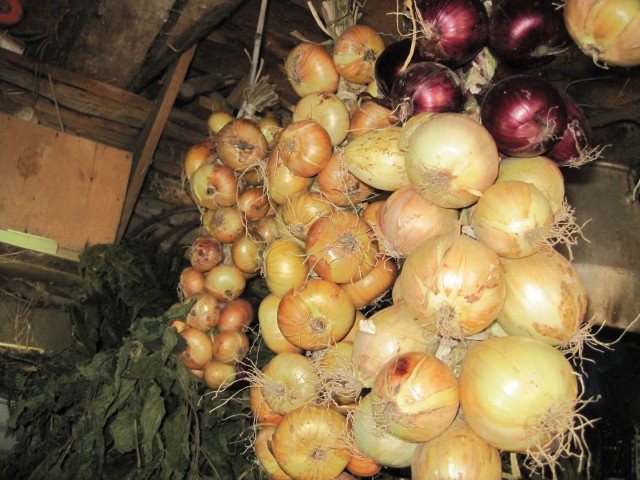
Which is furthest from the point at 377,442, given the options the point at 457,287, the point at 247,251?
the point at 247,251

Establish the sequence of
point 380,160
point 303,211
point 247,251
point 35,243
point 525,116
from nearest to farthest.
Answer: point 525,116 < point 380,160 < point 303,211 < point 247,251 < point 35,243

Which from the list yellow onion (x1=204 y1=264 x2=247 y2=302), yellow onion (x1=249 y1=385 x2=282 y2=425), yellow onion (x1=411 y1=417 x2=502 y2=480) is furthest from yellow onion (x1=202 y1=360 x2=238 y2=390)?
yellow onion (x1=411 y1=417 x2=502 y2=480)

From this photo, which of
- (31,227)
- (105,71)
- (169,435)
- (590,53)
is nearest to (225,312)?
(169,435)

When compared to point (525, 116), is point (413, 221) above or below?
below

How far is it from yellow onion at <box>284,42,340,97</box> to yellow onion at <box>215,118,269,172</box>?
42cm

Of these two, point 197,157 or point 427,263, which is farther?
point 197,157

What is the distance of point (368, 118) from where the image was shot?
5.88ft

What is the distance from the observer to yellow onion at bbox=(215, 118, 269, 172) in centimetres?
240

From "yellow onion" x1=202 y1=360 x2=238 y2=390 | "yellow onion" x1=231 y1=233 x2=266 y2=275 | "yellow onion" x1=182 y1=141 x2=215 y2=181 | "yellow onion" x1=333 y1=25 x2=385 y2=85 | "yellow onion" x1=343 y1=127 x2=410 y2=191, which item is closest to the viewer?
"yellow onion" x1=343 y1=127 x2=410 y2=191

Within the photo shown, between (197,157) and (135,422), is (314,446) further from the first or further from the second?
(197,157)

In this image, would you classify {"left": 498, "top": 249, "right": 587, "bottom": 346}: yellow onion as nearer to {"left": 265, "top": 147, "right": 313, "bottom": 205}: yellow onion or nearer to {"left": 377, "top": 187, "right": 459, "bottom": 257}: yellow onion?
{"left": 377, "top": 187, "right": 459, "bottom": 257}: yellow onion

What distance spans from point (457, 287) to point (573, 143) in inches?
24.1

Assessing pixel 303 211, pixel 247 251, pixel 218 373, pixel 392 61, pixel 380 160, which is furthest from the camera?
pixel 247 251

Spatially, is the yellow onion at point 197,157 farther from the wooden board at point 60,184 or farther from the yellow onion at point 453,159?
the yellow onion at point 453,159
